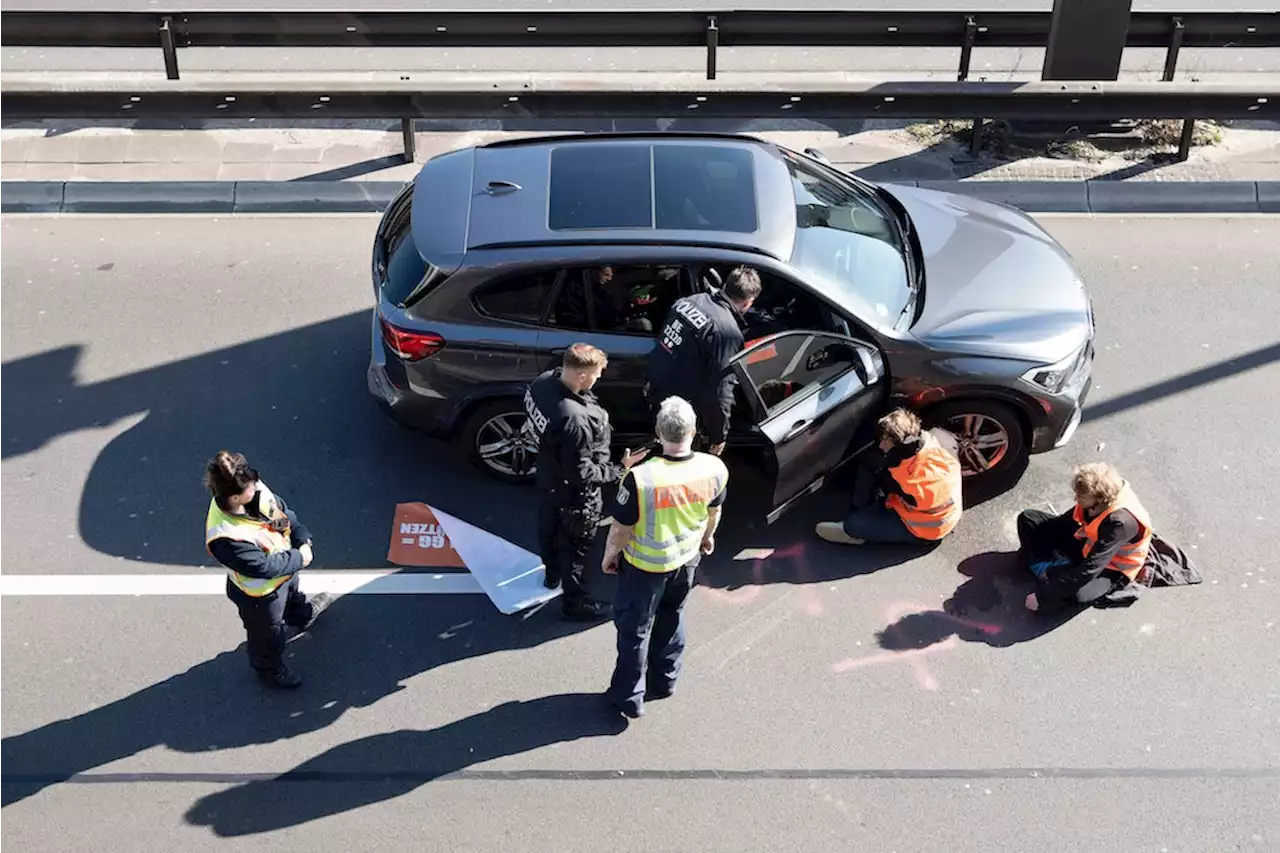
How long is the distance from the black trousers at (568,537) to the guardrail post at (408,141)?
4.90m

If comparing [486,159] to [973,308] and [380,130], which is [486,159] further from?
[380,130]

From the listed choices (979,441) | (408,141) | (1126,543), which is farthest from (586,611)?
(408,141)

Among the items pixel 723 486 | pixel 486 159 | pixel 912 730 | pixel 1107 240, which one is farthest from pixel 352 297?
pixel 1107 240

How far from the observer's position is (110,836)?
564 cm

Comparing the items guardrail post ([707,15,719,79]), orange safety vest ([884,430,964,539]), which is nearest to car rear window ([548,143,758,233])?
orange safety vest ([884,430,964,539])

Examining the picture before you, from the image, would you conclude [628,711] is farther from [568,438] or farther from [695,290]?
→ [695,290]

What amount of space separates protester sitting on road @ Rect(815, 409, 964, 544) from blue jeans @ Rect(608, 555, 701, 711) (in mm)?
1432

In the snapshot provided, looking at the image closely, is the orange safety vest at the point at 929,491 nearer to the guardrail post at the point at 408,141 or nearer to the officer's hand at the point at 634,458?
the officer's hand at the point at 634,458

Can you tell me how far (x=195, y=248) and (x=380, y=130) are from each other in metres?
2.27

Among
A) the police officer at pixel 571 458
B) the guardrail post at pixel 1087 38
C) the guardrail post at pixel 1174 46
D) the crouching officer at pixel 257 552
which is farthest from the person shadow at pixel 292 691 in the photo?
the guardrail post at pixel 1174 46

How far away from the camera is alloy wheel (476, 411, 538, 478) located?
24.3ft

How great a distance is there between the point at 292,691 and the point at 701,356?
105 inches

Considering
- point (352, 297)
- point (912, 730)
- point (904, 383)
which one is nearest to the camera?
point (912, 730)

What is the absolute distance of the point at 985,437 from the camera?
291 inches
